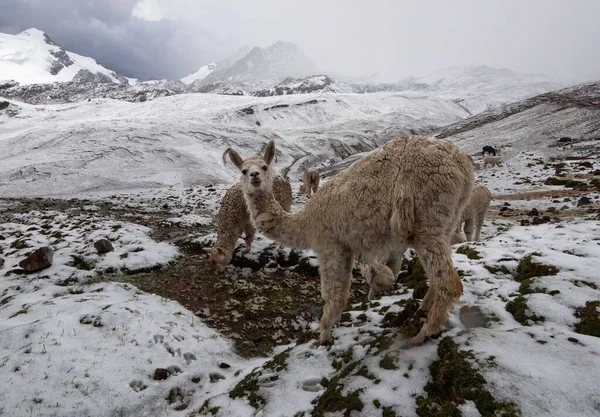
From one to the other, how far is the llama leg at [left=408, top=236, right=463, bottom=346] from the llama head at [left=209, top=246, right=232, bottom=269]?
21.9ft

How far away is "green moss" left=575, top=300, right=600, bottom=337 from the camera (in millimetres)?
4047

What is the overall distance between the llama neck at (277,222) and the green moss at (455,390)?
2.68m

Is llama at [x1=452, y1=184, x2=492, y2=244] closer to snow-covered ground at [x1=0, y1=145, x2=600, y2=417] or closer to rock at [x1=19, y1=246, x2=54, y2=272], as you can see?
snow-covered ground at [x1=0, y1=145, x2=600, y2=417]

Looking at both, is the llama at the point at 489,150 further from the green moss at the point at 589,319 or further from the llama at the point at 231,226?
the green moss at the point at 589,319

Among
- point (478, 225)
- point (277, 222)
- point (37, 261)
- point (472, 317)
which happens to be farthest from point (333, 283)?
point (478, 225)

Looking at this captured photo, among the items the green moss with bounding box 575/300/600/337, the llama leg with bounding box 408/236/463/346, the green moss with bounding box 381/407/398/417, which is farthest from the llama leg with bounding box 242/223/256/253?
the green moss with bounding box 575/300/600/337

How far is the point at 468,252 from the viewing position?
25.8ft

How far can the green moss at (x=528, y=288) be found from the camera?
16.6ft

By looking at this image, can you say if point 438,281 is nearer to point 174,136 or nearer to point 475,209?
point 475,209

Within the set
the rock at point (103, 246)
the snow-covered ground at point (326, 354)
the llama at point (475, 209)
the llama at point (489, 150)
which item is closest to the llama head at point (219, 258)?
the snow-covered ground at point (326, 354)

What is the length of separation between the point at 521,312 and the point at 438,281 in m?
1.39

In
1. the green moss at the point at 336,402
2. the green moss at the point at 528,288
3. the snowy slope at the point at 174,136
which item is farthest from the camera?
the snowy slope at the point at 174,136

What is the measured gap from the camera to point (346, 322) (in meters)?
5.95

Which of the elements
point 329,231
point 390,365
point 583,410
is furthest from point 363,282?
point 583,410
